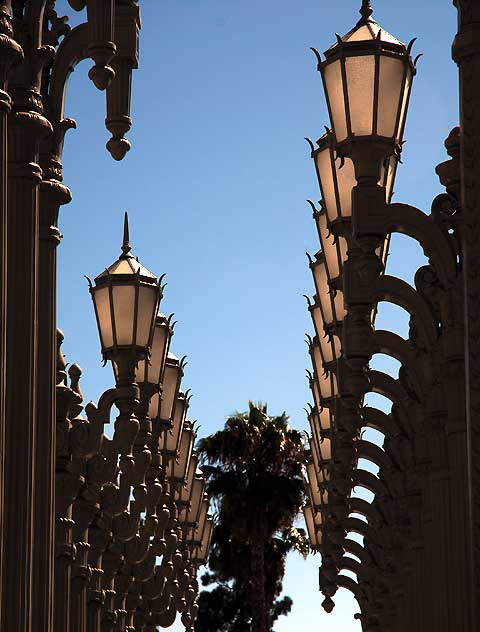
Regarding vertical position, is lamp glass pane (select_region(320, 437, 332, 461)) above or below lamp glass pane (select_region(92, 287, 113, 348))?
above

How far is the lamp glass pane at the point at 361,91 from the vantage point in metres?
11.2

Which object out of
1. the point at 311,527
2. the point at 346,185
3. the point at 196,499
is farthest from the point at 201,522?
the point at 346,185

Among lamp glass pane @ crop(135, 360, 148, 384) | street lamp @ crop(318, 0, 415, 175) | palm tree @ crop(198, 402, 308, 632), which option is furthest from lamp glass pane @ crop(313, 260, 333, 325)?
palm tree @ crop(198, 402, 308, 632)

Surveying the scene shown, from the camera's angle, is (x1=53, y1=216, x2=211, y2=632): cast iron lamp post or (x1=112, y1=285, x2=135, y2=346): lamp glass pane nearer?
(x1=53, y1=216, x2=211, y2=632): cast iron lamp post

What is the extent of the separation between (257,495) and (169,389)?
1320 inches

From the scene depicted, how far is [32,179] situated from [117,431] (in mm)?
6476

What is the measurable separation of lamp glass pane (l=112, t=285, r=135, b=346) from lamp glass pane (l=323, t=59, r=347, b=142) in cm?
499

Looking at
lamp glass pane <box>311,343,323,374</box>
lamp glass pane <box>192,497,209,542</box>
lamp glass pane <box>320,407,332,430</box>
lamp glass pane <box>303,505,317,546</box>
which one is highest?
lamp glass pane <box>192,497,209,542</box>

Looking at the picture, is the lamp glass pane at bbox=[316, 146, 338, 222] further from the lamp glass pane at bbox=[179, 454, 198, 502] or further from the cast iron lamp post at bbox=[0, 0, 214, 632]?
the lamp glass pane at bbox=[179, 454, 198, 502]

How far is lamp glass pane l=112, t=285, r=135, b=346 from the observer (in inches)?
628

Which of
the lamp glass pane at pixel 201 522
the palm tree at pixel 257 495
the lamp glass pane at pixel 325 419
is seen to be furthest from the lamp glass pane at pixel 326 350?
the palm tree at pixel 257 495

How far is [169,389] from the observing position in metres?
20.4

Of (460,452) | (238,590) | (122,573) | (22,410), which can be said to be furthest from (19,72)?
(238,590)

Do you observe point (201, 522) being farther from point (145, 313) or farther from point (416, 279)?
point (416, 279)
